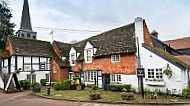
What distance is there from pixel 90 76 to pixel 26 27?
92.8 ft

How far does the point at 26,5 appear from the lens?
125ft

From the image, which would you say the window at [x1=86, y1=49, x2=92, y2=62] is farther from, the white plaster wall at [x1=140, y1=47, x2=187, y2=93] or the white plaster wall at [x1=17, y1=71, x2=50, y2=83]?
the white plaster wall at [x1=17, y1=71, x2=50, y2=83]

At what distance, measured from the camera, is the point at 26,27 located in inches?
1417

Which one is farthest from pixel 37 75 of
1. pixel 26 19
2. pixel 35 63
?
pixel 26 19

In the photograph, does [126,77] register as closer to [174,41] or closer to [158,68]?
[158,68]

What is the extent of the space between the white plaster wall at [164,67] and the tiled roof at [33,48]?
14268 millimetres

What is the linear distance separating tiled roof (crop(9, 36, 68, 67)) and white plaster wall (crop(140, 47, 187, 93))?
46.8 ft

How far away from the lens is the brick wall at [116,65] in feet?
47.3

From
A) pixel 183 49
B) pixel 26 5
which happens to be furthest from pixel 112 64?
pixel 26 5

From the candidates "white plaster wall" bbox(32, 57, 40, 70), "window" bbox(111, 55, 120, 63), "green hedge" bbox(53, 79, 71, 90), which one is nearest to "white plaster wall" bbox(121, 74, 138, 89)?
"window" bbox(111, 55, 120, 63)

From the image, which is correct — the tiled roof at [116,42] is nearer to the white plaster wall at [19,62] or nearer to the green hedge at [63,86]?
the green hedge at [63,86]

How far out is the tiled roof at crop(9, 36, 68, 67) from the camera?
816 inches

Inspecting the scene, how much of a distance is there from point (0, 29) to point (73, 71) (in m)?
21.0

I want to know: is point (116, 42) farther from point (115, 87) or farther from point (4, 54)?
point (4, 54)
